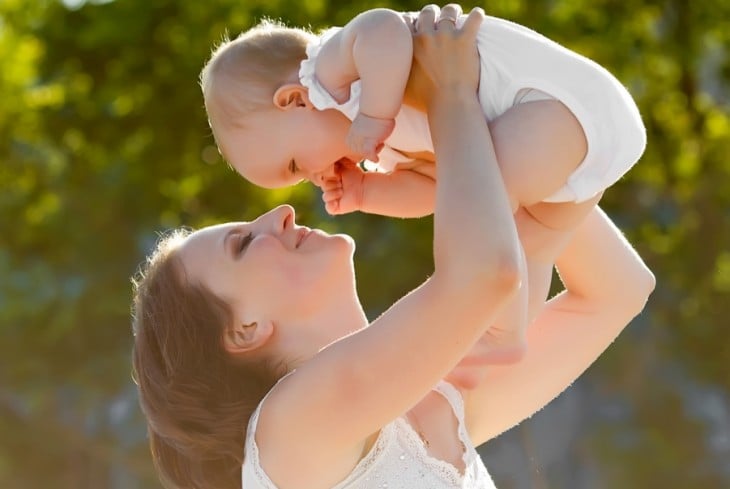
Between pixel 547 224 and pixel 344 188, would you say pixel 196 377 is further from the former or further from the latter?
pixel 547 224

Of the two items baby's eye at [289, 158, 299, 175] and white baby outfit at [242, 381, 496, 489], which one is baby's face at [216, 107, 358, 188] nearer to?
baby's eye at [289, 158, 299, 175]

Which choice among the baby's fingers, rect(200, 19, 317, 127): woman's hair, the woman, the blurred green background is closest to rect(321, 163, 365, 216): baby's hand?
the woman

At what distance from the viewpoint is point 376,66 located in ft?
6.96

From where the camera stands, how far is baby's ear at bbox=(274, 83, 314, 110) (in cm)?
232

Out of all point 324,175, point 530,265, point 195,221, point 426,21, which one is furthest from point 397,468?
point 195,221

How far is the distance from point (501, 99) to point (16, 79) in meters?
9.15

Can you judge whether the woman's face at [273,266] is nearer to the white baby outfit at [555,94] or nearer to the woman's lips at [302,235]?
the woman's lips at [302,235]

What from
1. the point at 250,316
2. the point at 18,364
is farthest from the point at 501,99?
the point at 18,364

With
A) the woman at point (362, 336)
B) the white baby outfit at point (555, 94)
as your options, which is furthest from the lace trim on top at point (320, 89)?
the woman at point (362, 336)

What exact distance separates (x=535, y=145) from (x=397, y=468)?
616mm

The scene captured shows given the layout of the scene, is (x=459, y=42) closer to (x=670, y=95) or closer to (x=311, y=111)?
(x=311, y=111)

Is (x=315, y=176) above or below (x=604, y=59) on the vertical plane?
above

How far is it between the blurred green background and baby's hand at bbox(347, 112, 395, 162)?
23.4 feet

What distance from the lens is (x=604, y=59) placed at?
9977 millimetres
